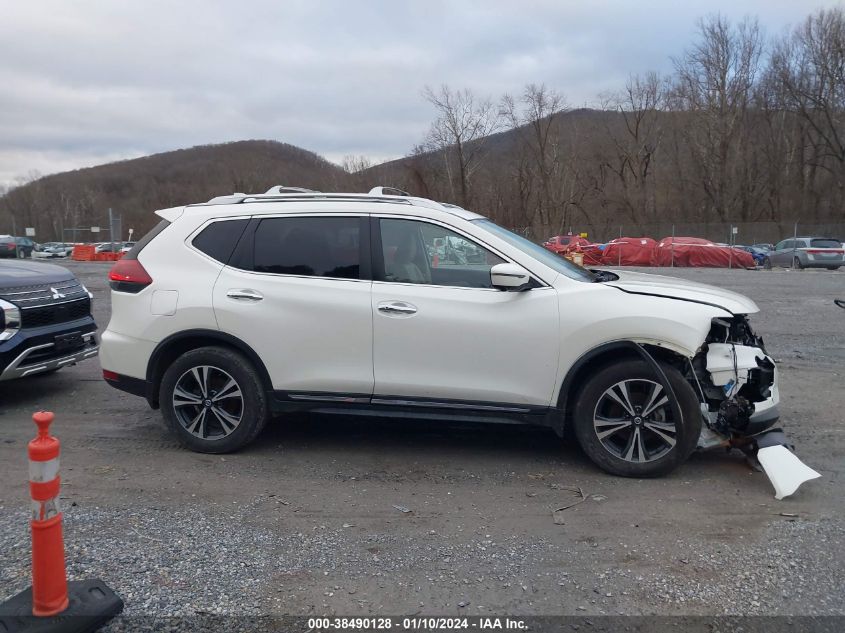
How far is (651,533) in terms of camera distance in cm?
377

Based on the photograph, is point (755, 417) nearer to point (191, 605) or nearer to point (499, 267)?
point (499, 267)


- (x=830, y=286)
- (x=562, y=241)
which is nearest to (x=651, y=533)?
(x=830, y=286)

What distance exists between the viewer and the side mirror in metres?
4.50

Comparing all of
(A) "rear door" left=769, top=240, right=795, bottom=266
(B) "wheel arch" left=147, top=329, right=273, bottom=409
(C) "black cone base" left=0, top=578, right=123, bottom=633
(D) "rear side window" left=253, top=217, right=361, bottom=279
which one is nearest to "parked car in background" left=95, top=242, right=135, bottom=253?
(A) "rear door" left=769, top=240, right=795, bottom=266

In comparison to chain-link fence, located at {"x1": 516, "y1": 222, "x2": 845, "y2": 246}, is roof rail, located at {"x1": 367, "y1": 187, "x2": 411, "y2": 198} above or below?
below

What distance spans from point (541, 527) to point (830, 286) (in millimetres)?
17842

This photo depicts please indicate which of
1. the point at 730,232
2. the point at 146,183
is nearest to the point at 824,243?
the point at 730,232

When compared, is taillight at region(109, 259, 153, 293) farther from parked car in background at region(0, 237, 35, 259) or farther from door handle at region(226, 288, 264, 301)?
parked car in background at region(0, 237, 35, 259)

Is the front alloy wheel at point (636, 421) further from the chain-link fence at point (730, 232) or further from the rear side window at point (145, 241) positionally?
the chain-link fence at point (730, 232)

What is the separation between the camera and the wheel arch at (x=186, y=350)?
4922mm

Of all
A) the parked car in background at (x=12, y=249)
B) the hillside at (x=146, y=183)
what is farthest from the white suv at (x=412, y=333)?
the hillside at (x=146, y=183)

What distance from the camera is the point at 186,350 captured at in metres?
5.12

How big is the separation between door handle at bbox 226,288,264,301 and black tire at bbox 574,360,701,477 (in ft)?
7.86

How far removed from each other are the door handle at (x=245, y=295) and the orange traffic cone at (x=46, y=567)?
2213mm
